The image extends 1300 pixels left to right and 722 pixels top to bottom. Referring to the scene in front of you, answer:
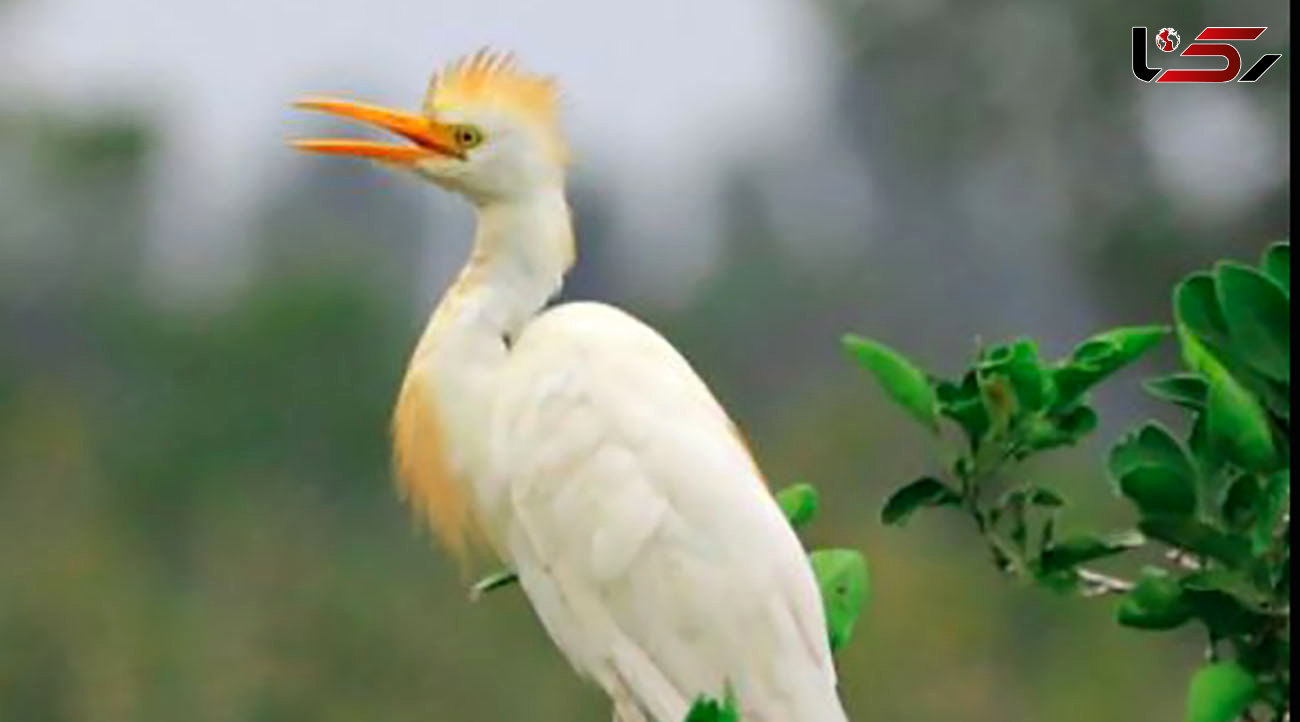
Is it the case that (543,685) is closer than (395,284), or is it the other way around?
(543,685)

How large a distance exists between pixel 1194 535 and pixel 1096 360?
0.59 feet

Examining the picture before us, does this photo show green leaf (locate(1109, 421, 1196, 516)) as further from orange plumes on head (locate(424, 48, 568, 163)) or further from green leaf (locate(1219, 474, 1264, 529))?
orange plumes on head (locate(424, 48, 568, 163))

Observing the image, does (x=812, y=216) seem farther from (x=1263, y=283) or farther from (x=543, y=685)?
(x=1263, y=283)

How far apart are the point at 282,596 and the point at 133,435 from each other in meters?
5.52

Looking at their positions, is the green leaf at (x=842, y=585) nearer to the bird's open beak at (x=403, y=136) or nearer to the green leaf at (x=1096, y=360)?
the green leaf at (x=1096, y=360)

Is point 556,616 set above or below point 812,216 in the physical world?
above

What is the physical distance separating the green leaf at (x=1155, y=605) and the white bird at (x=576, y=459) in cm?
65

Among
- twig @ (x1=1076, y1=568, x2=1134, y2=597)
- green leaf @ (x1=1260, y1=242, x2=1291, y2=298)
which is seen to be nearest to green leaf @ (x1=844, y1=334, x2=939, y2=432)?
twig @ (x1=1076, y1=568, x2=1134, y2=597)

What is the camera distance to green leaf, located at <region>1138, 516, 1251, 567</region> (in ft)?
7.45

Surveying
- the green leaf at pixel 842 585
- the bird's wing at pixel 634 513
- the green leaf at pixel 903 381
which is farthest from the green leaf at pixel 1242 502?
the bird's wing at pixel 634 513

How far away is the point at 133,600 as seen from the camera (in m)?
11.8

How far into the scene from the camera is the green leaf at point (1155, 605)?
2.29 metres

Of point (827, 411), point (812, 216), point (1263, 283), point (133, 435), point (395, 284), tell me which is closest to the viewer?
point (1263, 283)

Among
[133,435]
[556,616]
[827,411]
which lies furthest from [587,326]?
[133,435]
